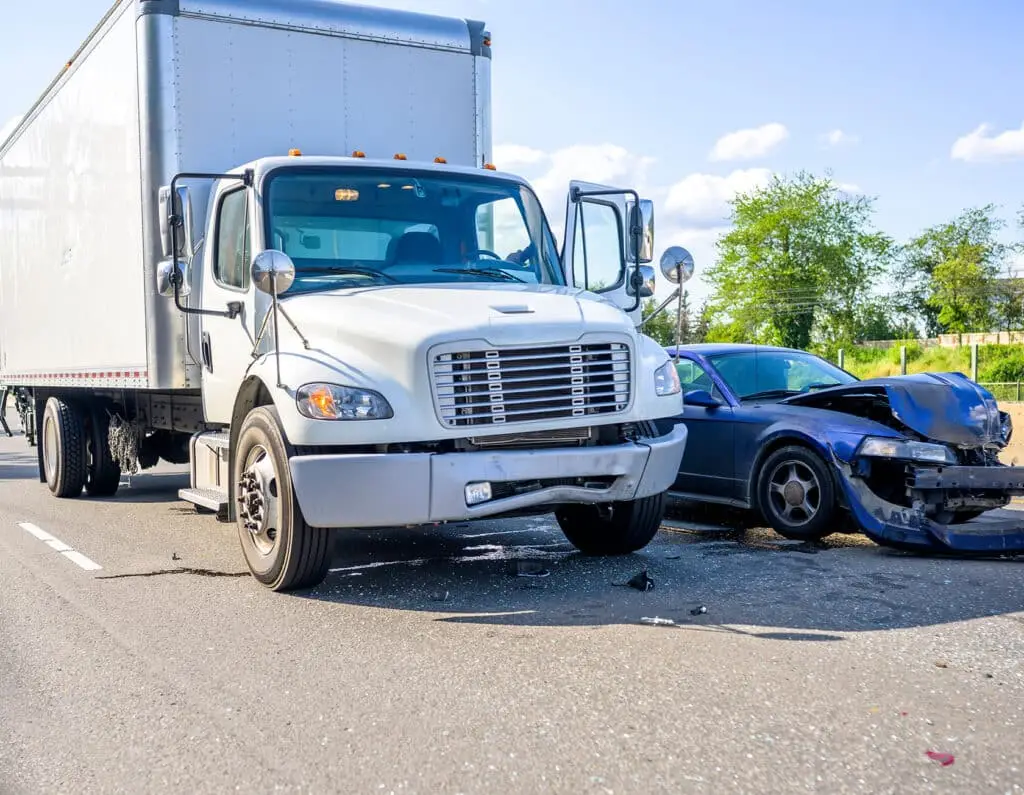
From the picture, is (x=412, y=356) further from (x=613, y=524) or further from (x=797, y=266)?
(x=797, y=266)

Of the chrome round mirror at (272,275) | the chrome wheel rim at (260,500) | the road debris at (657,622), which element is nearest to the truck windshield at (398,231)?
the chrome round mirror at (272,275)

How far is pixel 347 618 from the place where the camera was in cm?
577

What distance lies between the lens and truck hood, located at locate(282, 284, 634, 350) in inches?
235

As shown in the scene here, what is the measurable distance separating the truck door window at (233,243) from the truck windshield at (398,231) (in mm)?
272

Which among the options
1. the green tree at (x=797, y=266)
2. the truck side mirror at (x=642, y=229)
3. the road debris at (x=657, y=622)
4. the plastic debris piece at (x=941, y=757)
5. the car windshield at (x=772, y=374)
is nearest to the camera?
the plastic debris piece at (x=941, y=757)

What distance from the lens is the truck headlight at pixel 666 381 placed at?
6.68m

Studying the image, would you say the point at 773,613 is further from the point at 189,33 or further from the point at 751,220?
the point at 751,220

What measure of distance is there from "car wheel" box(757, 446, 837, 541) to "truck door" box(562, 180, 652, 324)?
4.94ft

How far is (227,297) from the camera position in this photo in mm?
7379

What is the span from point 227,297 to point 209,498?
4.40ft

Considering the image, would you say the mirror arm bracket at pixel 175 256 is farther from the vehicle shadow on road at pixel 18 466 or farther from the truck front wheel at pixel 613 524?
the vehicle shadow on road at pixel 18 466

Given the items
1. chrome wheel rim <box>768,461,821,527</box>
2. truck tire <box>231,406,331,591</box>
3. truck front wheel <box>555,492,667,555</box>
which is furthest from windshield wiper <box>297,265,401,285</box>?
chrome wheel rim <box>768,461,821,527</box>

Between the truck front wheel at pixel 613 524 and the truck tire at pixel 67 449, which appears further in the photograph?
the truck tire at pixel 67 449

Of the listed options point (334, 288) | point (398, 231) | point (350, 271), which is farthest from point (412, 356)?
point (398, 231)
